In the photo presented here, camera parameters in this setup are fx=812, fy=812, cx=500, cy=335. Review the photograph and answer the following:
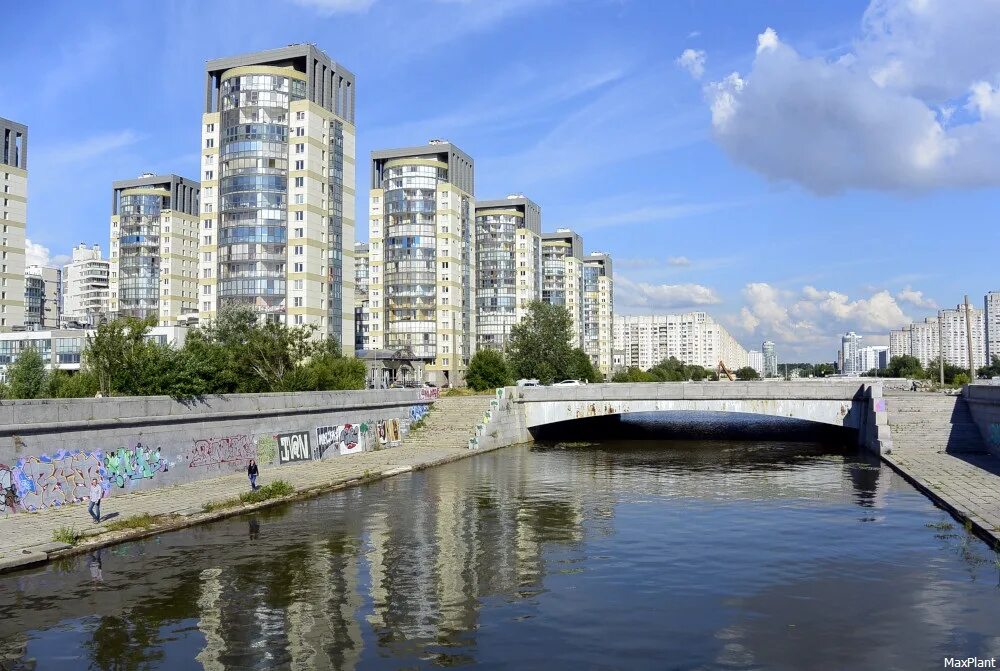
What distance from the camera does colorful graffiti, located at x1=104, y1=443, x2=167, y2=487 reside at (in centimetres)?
4184

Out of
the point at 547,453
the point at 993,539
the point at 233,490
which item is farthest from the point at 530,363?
the point at 993,539

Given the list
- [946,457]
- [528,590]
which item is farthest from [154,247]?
[528,590]

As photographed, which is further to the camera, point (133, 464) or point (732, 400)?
point (732, 400)

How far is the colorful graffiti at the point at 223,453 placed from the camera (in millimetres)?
48562

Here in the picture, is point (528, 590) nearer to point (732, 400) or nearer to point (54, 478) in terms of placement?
point (54, 478)

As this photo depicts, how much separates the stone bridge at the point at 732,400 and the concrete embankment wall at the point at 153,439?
935 inches

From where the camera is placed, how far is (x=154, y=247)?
176 meters

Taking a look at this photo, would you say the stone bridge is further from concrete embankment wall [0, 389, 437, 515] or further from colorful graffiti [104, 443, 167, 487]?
colorful graffiti [104, 443, 167, 487]

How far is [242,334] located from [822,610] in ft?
262

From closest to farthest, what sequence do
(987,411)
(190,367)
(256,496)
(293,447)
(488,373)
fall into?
(256,496) < (190,367) < (293,447) < (987,411) < (488,373)

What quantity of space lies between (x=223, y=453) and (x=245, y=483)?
4.56 m

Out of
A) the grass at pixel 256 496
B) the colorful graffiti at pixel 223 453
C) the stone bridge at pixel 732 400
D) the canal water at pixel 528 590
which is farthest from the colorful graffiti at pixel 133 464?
the stone bridge at pixel 732 400

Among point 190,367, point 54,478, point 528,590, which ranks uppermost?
point 190,367

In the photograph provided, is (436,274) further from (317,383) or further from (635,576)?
(635,576)
